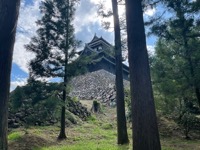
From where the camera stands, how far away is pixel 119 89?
420 inches

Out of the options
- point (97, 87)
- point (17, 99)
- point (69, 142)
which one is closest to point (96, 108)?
point (97, 87)

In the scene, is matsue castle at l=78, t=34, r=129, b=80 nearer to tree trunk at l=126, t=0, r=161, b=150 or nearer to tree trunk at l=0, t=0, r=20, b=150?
tree trunk at l=126, t=0, r=161, b=150

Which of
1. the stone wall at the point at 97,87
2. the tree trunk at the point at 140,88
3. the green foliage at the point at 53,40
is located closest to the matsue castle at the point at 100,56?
the stone wall at the point at 97,87

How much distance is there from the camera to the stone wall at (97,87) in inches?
1097

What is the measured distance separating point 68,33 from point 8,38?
860 centimetres

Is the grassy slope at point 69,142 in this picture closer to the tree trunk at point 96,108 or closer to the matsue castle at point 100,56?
the tree trunk at point 96,108

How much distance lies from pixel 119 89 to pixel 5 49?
6.32 meters

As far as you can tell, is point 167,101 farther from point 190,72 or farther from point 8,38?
point 8,38

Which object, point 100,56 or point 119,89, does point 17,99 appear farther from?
point 100,56

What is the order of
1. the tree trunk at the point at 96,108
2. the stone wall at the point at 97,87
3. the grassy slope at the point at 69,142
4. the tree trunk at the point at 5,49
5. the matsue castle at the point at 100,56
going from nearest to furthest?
the tree trunk at the point at 5,49 → the grassy slope at the point at 69,142 → the tree trunk at the point at 96,108 → the stone wall at the point at 97,87 → the matsue castle at the point at 100,56

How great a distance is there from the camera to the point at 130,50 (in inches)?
221

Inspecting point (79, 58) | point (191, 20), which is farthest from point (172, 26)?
point (79, 58)

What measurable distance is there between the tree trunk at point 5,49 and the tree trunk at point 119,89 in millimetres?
5940

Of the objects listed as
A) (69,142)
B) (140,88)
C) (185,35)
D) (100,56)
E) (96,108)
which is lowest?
(69,142)
